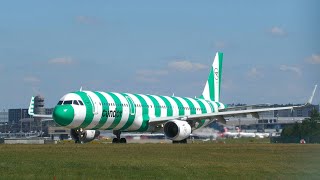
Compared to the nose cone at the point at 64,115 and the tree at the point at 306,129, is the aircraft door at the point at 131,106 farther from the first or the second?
the tree at the point at 306,129

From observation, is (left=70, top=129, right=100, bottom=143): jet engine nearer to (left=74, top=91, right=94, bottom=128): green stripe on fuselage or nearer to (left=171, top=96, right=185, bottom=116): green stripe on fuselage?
(left=74, top=91, right=94, bottom=128): green stripe on fuselage

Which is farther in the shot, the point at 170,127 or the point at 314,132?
the point at 314,132

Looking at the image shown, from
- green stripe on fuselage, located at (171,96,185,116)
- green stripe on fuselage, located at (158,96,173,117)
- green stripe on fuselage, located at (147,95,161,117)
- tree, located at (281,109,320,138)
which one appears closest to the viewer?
green stripe on fuselage, located at (147,95,161,117)

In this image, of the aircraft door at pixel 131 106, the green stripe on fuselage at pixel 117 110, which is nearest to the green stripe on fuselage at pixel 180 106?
the aircraft door at pixel 131 106

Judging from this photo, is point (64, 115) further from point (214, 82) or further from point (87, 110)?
point (214, 82)

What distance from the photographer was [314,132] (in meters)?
92.4

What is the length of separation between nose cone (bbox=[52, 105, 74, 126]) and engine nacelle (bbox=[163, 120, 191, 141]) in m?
10.5

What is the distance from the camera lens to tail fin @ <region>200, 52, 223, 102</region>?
295ft

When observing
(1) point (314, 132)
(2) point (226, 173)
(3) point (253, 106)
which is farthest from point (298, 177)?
(1) point (314, 132)

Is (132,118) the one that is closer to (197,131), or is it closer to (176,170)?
(197,131)

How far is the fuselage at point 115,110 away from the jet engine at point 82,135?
3394 mm

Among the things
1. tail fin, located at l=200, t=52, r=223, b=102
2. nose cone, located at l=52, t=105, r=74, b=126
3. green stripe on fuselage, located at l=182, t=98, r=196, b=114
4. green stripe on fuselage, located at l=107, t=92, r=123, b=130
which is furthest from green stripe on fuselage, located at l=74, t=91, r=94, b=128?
tail fin, located at l=200, t=52, r=223, b=102

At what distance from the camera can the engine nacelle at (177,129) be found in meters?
68.9

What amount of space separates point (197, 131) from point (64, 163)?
4681 centimetres
